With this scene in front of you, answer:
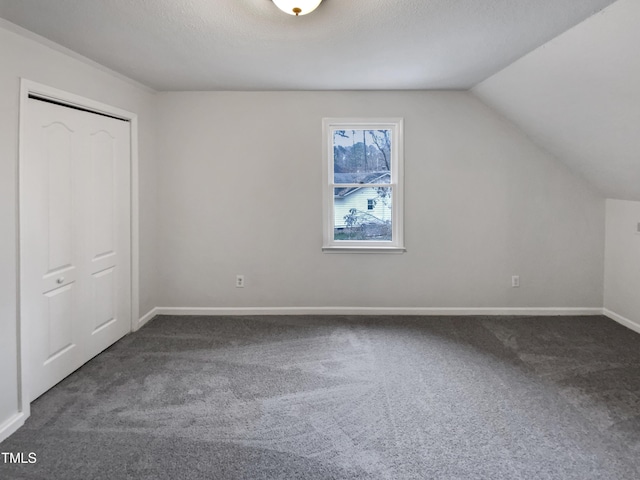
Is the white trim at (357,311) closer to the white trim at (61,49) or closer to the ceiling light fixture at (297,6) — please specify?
the white trim at (61,49)

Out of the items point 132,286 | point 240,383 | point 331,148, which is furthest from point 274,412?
point 331,148

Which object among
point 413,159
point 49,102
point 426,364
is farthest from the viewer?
point 413,159

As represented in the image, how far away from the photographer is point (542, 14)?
2359mm

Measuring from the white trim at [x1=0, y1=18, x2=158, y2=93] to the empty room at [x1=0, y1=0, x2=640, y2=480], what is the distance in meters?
0.02

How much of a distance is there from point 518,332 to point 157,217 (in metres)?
3.82

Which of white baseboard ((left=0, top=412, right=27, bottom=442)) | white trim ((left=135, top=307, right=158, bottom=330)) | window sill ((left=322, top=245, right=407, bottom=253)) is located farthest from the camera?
window sill ((left=322, top=245, right=407, bottom=253))

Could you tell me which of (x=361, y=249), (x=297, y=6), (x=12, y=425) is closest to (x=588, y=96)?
(x=297, y=6)

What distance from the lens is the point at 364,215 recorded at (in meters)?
4.52

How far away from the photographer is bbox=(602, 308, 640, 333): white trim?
12.8 feet

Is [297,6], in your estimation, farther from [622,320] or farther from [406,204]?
[622,320]

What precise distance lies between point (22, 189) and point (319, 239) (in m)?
2.67

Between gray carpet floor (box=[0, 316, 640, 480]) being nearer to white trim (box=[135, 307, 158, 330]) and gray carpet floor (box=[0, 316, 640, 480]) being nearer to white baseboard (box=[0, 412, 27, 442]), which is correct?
white baseboard (box=[0, 412, 27, 442])

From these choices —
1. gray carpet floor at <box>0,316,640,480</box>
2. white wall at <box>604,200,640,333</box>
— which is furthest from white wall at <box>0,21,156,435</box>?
white wall at <box>604,200,640,333</box>

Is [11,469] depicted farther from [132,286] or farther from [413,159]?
[413,159]
